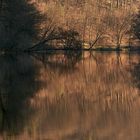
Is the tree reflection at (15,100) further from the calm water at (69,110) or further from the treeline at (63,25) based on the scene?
the treeline at (63,25)

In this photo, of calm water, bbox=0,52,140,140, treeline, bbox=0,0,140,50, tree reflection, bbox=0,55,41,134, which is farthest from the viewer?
treeline, bbox=0,0,140,50

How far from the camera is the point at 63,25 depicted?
85.9 metres

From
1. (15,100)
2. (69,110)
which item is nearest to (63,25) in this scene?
(15,100)

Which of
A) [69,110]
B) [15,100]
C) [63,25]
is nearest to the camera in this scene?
[69,110]

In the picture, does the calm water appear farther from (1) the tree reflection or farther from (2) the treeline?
(2) the treeline

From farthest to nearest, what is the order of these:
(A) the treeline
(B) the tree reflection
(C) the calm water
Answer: (A) the treeline → (B) the tree reflection → (C) the calm water

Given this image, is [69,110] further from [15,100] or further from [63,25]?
[63,25]

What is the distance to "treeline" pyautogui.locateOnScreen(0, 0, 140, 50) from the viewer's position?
6569 cm

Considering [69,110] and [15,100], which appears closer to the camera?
[69,110]

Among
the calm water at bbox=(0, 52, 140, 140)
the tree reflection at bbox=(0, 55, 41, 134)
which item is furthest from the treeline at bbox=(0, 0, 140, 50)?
the calm water at bbox=(0, 52, 140, 140)

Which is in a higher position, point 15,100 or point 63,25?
point 63,25

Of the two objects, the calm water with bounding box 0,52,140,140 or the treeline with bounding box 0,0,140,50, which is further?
the treeline with bounding box 0,0,140,50

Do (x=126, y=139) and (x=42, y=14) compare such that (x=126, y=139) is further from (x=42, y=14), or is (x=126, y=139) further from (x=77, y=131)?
(x=42, y=14)

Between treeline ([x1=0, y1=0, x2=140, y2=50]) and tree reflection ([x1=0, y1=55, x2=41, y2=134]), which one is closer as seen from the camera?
tree reflection ([x1=0, y1=55, x2=41, y2=134])
